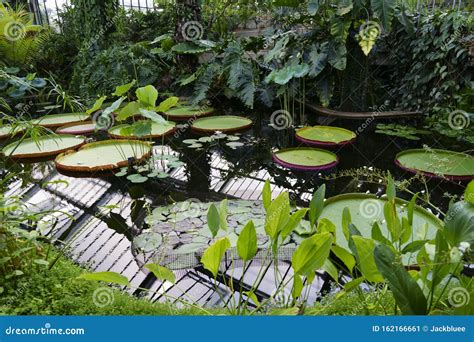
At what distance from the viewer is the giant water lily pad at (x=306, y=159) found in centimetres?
337

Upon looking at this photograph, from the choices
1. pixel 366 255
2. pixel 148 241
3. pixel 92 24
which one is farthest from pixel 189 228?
pixel 92 24

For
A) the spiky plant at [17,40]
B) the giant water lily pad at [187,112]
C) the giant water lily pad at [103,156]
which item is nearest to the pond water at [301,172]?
the giant water lily pad at [103,156]

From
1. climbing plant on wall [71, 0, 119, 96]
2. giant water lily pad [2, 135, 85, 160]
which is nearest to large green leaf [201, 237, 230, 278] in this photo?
giant water lily pad [2, 135, 85, 160]

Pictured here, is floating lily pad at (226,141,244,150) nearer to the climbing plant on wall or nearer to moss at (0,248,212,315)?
moss at (0,248,212,315)

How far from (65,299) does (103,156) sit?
7.76 ft

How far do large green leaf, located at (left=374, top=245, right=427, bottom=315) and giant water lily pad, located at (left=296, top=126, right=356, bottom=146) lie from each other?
3.00 meters

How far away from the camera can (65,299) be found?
1453mm

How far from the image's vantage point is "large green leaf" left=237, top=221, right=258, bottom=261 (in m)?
1.24

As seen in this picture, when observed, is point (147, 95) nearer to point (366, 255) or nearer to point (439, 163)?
point (366, 255)

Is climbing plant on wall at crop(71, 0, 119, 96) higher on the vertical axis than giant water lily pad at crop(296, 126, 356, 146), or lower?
higher

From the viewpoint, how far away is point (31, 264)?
156cm

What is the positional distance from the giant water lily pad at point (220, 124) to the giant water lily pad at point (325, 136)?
0.84m

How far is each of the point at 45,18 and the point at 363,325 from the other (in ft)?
36.7

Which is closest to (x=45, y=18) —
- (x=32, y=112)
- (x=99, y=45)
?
(x=99, y=45)
